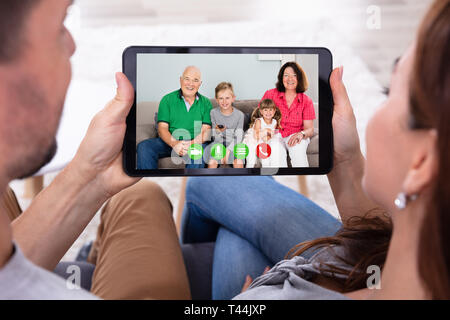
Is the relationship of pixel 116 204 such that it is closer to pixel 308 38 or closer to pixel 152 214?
pixel 152 214

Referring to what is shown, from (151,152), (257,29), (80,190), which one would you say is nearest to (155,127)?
(151,152)

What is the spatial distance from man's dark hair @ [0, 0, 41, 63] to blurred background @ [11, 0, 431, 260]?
1.08 meters

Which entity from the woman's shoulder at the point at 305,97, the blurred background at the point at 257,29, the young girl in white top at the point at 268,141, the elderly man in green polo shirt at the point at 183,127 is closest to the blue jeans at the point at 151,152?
the elderly man in green polo shirt at the point at 183,127

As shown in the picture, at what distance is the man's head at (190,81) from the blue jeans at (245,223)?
0.29 m

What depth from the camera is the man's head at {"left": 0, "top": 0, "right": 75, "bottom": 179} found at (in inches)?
14.2

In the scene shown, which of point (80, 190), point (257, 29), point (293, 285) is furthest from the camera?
point (257, 29)

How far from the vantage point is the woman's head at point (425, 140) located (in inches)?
12.9

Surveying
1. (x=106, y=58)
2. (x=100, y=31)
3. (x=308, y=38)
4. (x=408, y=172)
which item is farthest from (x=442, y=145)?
(x=100, y=31)

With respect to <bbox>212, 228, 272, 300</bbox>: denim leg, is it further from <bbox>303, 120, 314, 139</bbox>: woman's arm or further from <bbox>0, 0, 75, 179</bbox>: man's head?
<bbox>0, 0, 75, 179</bbox>: man's head

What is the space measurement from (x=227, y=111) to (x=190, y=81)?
0.08m

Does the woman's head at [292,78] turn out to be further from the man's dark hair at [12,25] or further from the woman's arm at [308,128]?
the man's dark hair at [12,25]

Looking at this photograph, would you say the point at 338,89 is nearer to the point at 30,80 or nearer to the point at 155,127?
the point at 155,127

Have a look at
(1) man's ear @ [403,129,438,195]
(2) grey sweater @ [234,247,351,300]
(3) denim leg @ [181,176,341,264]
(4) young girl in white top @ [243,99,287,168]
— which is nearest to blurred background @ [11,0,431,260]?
(3) denim leg @ [181,176,341,264]

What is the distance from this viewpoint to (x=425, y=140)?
1.18 ft
